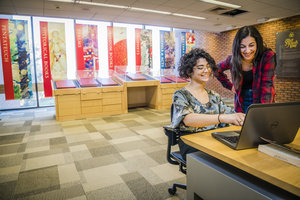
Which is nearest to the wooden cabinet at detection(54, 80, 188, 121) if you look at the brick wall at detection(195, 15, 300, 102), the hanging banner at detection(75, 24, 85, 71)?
the hanging banner at detection(75, 24, 85, 71)

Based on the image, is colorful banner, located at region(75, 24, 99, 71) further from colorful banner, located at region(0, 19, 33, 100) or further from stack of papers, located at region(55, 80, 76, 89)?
stack of papers, located at region(55, 80, 76, 89)

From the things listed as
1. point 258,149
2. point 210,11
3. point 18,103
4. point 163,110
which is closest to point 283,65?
point 210,11

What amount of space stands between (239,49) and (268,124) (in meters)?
0.97

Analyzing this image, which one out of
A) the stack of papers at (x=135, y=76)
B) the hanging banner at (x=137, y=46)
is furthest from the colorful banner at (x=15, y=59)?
the hanging banner at (x=137, y=46)

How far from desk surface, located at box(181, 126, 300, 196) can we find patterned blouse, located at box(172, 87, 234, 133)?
292 mm

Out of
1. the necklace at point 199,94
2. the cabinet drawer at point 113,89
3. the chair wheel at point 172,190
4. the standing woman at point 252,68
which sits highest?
the standing woman at point 252,68

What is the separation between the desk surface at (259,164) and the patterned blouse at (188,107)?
29 centimetres

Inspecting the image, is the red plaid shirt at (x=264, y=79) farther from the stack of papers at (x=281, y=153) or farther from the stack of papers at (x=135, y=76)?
the stack of papers at (x=135, y=76)

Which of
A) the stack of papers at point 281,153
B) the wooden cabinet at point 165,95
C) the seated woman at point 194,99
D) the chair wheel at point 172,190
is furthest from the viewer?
the wooden cabinet at point 165,95

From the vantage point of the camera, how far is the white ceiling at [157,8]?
5.27m

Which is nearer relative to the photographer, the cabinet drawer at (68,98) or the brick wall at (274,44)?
the cabinet drawer at (68,98)

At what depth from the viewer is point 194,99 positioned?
162cm

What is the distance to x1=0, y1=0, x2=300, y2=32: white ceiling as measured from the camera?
5.27 m

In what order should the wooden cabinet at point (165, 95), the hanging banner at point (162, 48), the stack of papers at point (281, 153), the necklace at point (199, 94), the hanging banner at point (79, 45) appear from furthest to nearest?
the hanging banner at point (162, 48) < the hanging banner at point (79, 45) < the wooden cabinet at point (165, 95) < the necklace at point (199, 94) < the stack of papers at point (281, 153)
